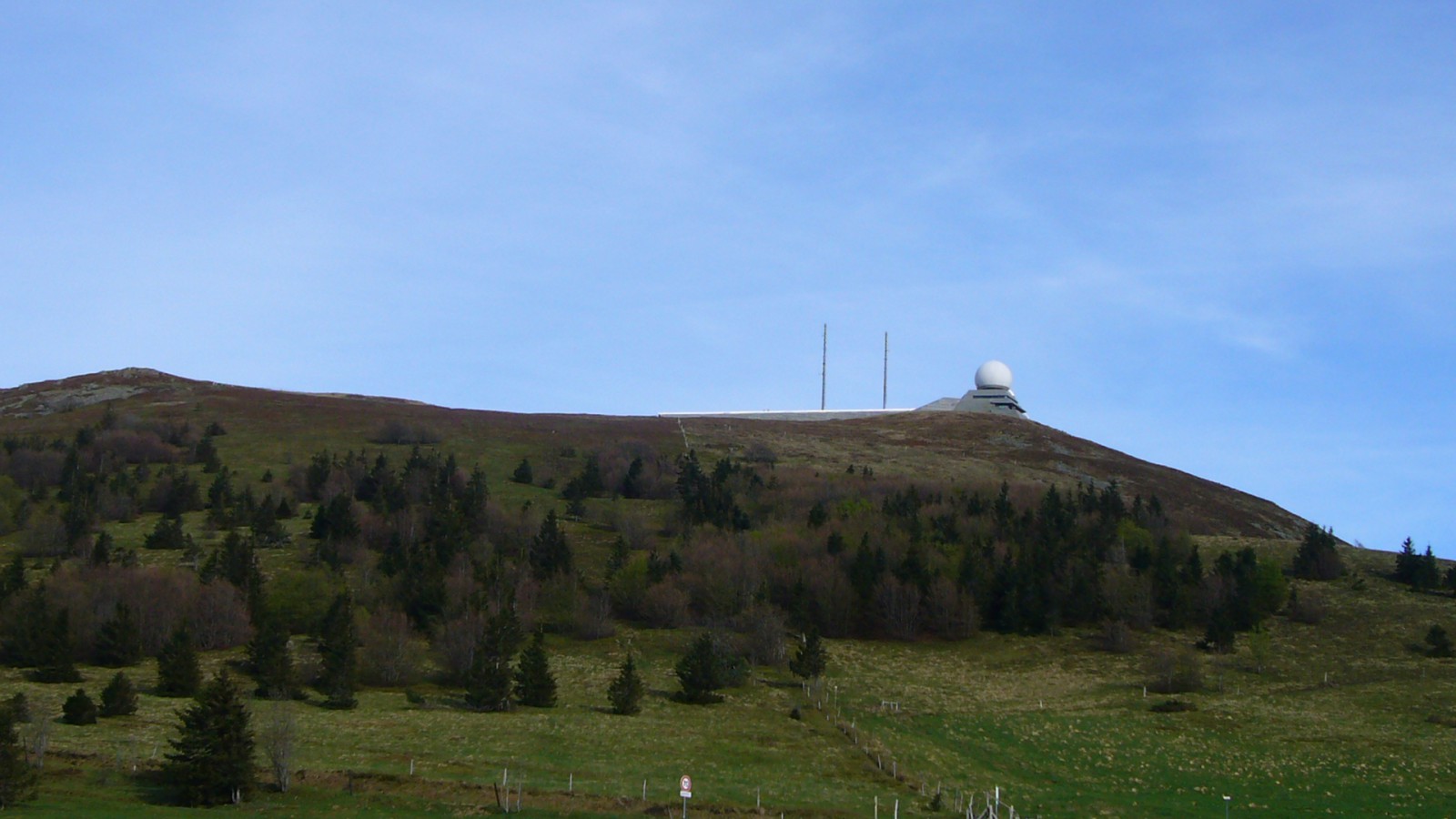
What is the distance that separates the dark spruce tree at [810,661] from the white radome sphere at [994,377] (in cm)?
10943

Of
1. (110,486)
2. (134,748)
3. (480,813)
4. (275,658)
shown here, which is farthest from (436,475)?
(480,813)

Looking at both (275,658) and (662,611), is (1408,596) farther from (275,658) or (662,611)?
(275,658)

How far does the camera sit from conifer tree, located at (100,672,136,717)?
49.1 m

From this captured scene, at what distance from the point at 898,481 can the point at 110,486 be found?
68.1 m

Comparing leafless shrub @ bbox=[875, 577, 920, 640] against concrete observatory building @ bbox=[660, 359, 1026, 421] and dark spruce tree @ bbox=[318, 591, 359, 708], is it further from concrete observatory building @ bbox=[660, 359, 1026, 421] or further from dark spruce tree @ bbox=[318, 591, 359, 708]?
concrete observatory building @ bbox=[660, 359, 1026, 421]

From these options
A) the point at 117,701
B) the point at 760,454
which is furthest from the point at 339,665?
the point at 760,454

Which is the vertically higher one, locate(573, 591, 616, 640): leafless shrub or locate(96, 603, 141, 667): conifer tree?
locate(573, 591, 616, 640): leafless shrub

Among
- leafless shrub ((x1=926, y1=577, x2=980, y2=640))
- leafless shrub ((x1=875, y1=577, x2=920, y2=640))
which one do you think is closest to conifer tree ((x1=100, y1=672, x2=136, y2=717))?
leafless shrub ((x1=875, y1=577, x2=920, y2=640))

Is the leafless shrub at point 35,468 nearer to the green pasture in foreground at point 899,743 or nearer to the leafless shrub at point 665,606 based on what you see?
the green pasture in foreground at point 899,743

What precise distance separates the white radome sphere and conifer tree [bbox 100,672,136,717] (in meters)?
135

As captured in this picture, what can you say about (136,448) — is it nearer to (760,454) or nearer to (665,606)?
(760,454)

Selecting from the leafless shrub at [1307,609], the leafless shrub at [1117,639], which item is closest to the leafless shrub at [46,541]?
the leafless shrub at [1117,639]

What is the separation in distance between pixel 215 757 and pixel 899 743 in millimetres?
26386

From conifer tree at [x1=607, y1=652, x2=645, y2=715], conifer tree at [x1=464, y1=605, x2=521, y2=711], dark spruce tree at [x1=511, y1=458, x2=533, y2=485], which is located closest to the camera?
conifer tree at [x1=607, y1=652, x2=645, y2=715]
